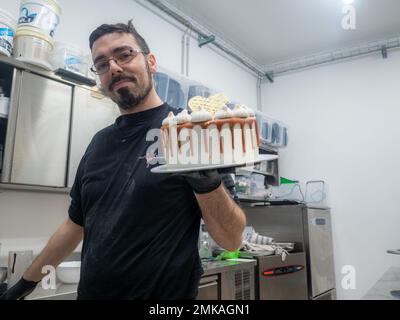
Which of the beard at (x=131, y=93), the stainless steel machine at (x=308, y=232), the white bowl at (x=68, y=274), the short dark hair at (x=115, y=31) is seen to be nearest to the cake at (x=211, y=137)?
the beard at (x=131, y=93)

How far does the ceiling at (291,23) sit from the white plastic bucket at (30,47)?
1373 millimetres

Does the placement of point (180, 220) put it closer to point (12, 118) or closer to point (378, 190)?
point (12, 118)

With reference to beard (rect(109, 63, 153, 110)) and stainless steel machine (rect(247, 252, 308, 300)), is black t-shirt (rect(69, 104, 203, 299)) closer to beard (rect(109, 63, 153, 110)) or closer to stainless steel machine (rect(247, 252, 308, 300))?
beard (rect(109, 63, 153, 110))

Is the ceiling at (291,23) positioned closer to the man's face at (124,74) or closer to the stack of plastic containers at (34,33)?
the stack of plastic containers at (34,33)

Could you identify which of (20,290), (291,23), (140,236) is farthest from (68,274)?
(291,23)

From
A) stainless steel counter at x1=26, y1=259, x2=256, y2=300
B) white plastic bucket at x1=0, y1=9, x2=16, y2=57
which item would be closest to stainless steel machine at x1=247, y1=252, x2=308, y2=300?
stainless steel counter at x1=26, y1=259, x2=256, y2=300

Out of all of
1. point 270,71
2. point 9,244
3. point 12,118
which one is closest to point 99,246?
point 12,118

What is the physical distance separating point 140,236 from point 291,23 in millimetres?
2755

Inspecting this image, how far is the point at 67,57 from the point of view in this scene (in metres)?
1.74

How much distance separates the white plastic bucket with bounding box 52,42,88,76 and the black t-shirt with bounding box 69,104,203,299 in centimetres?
102

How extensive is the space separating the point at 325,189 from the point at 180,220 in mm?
2934

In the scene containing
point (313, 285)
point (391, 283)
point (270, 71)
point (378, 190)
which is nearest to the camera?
point (391, 283)

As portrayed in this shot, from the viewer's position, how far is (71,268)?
1590 mm

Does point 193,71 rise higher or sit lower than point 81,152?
higher
